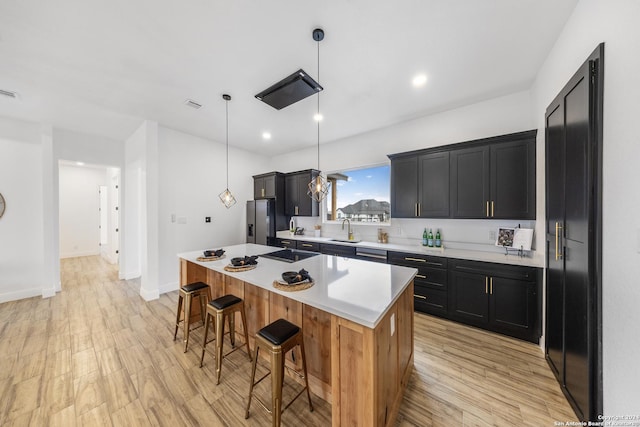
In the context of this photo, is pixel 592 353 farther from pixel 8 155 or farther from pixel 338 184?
pixel 8 155

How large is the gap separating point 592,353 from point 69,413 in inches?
142

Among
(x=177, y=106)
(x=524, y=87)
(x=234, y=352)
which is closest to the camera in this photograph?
(x=234, y=352)

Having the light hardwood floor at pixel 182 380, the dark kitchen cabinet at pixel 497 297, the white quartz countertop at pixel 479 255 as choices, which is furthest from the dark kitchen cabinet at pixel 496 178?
the light hardwood floor at pixel 182 380

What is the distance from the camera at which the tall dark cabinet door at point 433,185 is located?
3.06 metres

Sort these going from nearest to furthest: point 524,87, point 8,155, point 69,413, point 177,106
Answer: point 69,413 < point 524,87 < point 177,106 < point 8,155

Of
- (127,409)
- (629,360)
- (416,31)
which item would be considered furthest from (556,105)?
(127,409)

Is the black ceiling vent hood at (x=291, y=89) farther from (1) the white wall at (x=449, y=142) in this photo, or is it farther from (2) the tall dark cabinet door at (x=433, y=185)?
(1) the white wall at (x=449, y=142)

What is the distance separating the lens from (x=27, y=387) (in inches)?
71.4

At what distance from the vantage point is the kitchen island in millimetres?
1234

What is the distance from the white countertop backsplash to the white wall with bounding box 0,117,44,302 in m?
5.48

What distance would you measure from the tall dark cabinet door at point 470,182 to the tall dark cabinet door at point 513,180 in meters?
0.08

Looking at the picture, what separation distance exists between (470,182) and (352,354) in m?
2.73

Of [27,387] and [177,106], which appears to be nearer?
[27,387]

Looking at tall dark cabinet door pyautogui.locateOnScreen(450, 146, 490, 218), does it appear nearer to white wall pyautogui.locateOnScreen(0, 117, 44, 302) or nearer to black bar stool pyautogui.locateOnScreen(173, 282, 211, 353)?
black bar stool pyautogui.locateOnScreen(173, 282, 211, 353)
